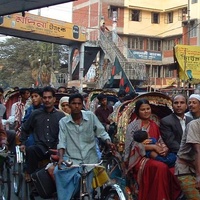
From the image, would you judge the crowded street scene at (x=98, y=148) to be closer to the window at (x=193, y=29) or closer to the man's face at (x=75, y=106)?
the man's face at (x=75, y=106)

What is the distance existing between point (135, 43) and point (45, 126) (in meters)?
42.4

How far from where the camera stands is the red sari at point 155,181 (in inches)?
222

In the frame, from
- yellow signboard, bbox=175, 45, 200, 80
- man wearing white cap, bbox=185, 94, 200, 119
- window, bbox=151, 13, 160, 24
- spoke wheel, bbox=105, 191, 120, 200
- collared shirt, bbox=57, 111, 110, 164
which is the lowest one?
spoke wheel, bbox=105, 191, 120, 200

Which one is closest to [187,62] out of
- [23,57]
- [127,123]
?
[127,123]

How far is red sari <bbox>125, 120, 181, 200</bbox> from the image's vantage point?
563cm

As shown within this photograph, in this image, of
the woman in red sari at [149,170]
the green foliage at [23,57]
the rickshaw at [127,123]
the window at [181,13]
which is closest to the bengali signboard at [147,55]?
the window at [181,13]

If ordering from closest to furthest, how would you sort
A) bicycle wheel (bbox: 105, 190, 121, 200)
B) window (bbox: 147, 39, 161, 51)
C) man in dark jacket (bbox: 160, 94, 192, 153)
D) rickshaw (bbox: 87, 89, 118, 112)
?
1. bicycle wheel (bbox: 105, 190, 121, 200)
2. man in dark jacket (bbox: 160, 94, 192, 153)
3. rickshaw (bbox: 87, 89, 118, 112)
4. window (bbox: 147, 39, 161, 51)

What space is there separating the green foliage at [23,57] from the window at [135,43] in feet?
29.7

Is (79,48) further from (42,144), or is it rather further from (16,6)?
(42,144)

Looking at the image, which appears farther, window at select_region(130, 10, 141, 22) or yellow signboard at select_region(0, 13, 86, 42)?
window at select_region(130, 10, 141, 22)

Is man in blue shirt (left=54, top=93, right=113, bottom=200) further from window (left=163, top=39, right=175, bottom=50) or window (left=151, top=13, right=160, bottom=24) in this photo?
window (left=151, top=13, right=160, bottom=24)

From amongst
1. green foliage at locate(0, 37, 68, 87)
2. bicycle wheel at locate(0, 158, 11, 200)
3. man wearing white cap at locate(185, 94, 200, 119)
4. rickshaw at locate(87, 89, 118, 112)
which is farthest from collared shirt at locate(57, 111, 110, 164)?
green foliage at locate(0, 37, 68, 87)

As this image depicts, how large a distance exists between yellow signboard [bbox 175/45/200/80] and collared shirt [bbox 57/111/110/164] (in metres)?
12.8

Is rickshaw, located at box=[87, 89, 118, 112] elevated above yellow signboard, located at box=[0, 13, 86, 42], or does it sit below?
below
